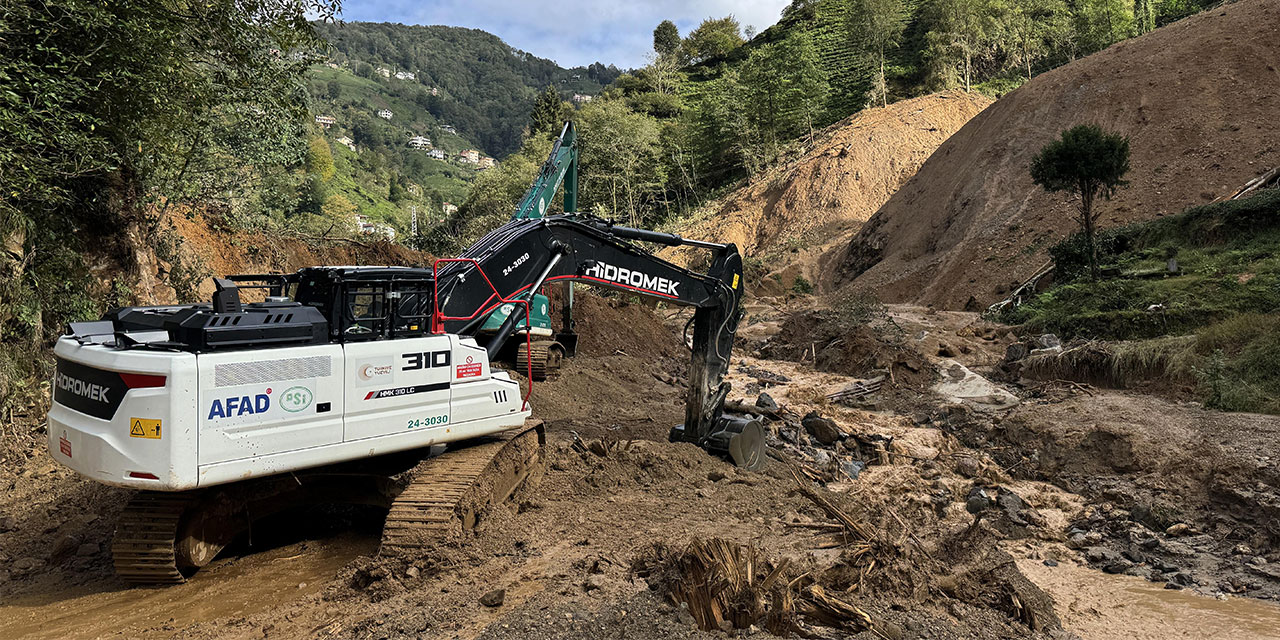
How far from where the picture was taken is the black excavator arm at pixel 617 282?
655 centimetres

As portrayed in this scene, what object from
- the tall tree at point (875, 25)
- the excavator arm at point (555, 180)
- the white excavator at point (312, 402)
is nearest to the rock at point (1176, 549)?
the white excavator at point (312, 402)

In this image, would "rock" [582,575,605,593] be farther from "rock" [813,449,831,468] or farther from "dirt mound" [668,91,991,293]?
"dirt mound" [668,91,991,293]

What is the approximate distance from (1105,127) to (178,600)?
27.8 meters

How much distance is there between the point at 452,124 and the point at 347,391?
677ft

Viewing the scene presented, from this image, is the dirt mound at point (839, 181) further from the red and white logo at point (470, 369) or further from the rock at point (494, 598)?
the rock at point (494, 598)

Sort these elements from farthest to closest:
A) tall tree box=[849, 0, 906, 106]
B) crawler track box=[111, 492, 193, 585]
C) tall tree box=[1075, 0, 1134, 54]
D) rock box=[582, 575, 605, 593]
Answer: tall tree box=[849, 0, 906, 106] < tall tree box=[1075, 0, 1134, 54] < crawler track box=[111, 492, 193, 585] < rock box=[582, 575, 605, 593]

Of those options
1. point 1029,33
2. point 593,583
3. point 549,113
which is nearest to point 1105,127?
point 593,583

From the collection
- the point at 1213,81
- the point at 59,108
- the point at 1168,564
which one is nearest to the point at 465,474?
the point at 59,108

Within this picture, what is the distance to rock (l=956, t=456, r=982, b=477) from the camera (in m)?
9.61

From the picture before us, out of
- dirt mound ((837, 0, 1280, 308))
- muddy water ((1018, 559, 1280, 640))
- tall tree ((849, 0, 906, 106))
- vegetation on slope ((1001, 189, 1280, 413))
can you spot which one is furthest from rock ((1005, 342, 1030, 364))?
tall tree ((849, 0, 906, 106))

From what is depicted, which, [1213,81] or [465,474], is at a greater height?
[1213,81]

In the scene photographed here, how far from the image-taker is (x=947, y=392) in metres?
13.5

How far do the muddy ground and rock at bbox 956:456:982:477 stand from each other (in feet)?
0.11

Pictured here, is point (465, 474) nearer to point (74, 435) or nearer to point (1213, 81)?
point (74, 435)
